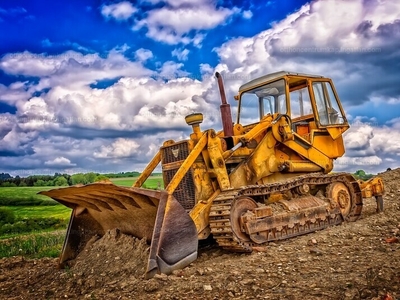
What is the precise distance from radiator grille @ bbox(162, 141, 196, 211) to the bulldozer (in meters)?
0.02

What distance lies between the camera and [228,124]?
807 centimetres

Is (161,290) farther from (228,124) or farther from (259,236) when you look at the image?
(228,124)

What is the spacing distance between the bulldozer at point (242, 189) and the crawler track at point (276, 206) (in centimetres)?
2

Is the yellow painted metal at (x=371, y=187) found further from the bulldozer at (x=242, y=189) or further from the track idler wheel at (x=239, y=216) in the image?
the track idler wheel at (x=239, y=216)

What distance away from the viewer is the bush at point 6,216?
18.8 metres

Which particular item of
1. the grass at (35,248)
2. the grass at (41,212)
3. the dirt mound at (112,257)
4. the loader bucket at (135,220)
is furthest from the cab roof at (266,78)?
the grass at (41,212)

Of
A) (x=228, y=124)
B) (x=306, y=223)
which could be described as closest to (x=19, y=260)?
(x=228, y=124)

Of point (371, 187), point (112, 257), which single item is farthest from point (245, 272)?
point (371, 187)

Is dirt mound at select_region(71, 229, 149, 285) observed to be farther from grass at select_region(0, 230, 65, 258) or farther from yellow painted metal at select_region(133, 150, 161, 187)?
grass at select_region(0, 230, 65, 258)

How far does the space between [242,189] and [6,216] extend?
616 inches

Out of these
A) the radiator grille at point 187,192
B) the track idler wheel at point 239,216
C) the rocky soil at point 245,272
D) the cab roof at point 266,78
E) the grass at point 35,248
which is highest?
the cab roof at point 266,78

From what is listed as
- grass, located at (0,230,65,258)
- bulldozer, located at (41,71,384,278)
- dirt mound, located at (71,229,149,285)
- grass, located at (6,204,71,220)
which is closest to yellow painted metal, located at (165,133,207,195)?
Answer: bulldozer, located at (41,71,384,278)

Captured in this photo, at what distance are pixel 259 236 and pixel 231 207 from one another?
31.6 inches

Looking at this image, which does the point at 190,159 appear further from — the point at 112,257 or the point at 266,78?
the point at 266,78
